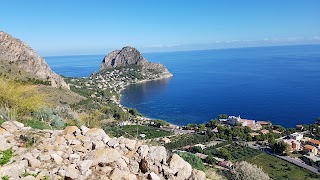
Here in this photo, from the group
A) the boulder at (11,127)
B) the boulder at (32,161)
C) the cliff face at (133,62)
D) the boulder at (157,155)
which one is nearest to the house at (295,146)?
the boulder at (157,155)

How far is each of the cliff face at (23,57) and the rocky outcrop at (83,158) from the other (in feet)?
185

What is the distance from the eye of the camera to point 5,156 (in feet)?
17.8

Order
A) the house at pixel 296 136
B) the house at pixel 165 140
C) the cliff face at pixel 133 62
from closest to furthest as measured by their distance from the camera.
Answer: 1. the house at pixel 165 140
2. the house at pixel 296 136
3. the cliff face at pixel 133 62

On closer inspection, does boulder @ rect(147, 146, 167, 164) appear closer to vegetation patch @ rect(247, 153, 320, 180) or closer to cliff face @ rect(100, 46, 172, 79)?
vegetation patch @ rect(247, 153, 320, 180)

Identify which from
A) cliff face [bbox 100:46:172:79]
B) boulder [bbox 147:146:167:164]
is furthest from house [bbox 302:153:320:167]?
cliff face [bbox 100:46:172:79]

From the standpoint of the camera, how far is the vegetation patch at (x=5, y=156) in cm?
527

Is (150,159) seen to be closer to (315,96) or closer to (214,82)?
(315,96)

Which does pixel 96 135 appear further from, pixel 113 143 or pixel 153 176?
pixel 153 176

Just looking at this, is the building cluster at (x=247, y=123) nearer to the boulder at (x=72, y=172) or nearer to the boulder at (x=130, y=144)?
the boulder at (x=130, y=144)

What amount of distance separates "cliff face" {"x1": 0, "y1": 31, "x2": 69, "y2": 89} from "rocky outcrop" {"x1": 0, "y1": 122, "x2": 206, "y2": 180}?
56.4 metres

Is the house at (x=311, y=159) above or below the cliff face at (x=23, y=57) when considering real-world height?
below

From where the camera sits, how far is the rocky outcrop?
17.1ft

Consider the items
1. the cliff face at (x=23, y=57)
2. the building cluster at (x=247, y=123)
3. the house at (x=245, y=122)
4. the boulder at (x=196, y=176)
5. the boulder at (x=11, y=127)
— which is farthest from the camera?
the cliff face at (x=23, y=57)

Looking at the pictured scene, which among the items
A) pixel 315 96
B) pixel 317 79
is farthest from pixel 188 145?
pixel 317 79
